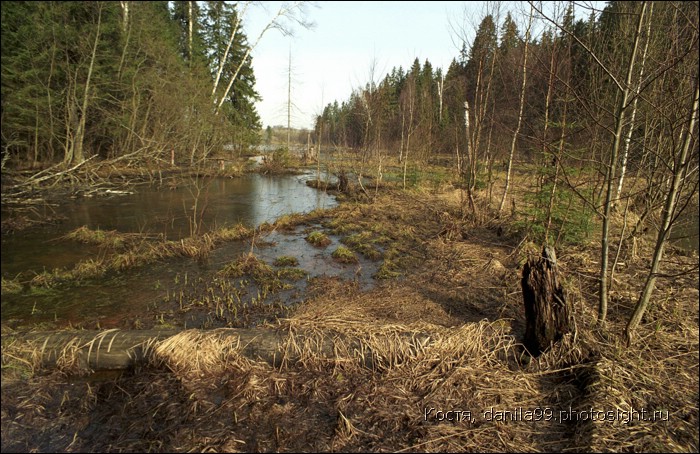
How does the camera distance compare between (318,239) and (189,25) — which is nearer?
(318,239)

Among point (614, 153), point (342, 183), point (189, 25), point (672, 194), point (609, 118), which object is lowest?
point (342, 183)

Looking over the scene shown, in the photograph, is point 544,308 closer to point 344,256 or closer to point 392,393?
point 392,393

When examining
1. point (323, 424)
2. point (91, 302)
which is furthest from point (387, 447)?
point (91, 302)

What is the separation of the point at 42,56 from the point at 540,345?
9.57 metres

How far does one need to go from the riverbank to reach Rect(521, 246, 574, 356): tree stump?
13 centimetres

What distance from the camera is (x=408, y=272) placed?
6898 mm

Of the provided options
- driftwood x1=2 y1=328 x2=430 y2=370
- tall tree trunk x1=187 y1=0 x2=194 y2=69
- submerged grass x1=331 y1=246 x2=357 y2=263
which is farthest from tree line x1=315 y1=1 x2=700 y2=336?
tall tree trunk x1=187 y1=0 x2=194 y2=69

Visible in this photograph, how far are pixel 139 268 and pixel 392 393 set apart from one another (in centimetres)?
603

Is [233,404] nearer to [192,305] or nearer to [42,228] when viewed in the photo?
[192,305]

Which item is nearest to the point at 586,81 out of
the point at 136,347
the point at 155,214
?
the point at 136,347

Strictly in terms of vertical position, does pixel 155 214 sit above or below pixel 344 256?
above

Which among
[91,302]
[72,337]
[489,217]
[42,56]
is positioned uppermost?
[42,56]

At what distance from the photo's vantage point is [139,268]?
6.95 metres

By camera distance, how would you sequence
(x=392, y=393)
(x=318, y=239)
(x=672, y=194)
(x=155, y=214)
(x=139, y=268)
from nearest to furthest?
(x=672, y=194)
(x=392, y=393)
(x=139, y=268)
(x=318, y=239)
(x=155, y=214)
